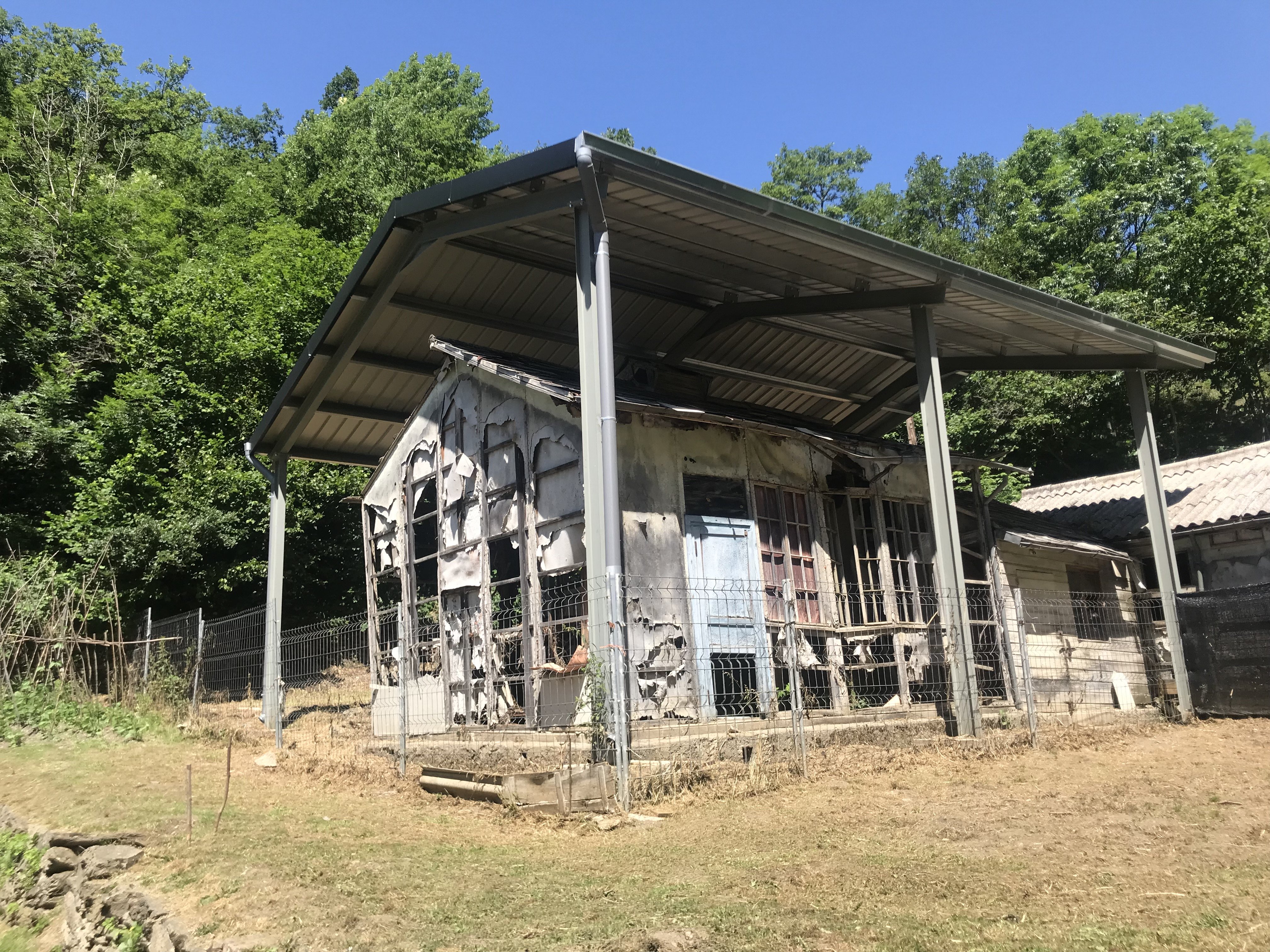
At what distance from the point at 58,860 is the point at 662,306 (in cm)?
1043

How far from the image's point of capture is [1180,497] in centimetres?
1817

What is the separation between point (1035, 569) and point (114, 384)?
70.9 ft

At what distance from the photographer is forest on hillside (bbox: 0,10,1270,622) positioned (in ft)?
70.2

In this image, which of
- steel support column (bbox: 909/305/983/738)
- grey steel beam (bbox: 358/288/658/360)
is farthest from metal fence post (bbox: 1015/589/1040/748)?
grey steel beam (bbox: 358/288/658/360)

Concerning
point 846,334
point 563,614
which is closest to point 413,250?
point 563,614

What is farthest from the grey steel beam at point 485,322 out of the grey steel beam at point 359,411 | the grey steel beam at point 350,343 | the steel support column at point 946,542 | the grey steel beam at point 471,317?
the steel support column at point 946,542

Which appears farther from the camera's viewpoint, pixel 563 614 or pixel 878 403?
pixel 878 403

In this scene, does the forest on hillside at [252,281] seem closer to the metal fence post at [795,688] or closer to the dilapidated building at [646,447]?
the dilapidated building at [646,447]

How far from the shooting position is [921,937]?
452 centimetres

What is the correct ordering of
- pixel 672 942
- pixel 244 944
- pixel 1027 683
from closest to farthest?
pixel 672 942, pixel 244 944, pixel 1027 683

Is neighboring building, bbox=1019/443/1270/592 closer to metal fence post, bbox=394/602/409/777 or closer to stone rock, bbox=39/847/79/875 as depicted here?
metal fence post, bbox=394/602/409/777

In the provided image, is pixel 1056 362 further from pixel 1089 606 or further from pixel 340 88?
pixel 340 88

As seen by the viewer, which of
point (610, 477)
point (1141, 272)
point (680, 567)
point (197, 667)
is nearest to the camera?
point (610, 477)

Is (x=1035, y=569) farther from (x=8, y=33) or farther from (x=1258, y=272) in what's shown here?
(x=8, y=33)
